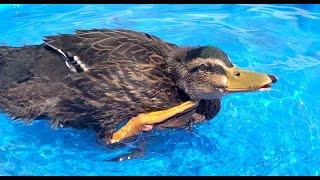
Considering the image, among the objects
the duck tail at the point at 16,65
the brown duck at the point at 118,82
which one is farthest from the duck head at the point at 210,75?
the duck tail at the point at 16,65

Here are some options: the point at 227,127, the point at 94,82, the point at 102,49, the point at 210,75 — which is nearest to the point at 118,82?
the point at 94,82

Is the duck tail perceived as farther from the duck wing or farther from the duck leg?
the duck leg

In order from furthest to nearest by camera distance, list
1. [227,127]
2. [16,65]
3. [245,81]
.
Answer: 1. [227,127]
2. [16,65]
3. [245,81]

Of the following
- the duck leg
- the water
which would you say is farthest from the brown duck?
the water

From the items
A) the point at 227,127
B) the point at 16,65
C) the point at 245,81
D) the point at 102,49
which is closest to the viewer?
the point at 245,81

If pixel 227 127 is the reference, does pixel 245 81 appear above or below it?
above

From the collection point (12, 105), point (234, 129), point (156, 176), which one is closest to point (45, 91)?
point (12, 105)

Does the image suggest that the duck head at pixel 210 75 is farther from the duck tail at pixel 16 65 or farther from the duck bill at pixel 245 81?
the duck tail at pixel 16 65

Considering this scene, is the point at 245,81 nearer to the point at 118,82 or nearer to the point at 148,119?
the point at 148,119
